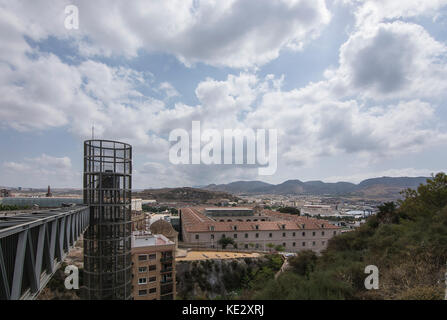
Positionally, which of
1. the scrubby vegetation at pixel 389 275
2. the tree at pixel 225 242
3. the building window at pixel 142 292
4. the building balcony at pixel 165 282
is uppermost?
the scrubby vegetation at pixel 389 275

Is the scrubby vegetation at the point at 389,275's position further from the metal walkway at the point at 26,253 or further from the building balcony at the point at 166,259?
the building balcony at the point at 166,259

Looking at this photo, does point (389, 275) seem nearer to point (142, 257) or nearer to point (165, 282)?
point (142, 257)

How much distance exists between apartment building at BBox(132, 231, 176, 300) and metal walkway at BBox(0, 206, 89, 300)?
17558mm

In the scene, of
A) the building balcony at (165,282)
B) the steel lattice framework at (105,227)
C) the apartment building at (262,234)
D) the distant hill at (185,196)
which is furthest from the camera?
the distant hill at (185,196)

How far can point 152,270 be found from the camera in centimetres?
2611

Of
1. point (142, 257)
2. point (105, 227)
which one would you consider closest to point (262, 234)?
point (142, 257)

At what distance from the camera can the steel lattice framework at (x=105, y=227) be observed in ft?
45.5

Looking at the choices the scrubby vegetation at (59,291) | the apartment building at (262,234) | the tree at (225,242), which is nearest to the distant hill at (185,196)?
the apartment building at (262,234)

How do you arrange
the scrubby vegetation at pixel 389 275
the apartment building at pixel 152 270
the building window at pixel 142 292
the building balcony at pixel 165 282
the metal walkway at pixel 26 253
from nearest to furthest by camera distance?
the metal walkway at pixel 26 253, the scrubby vegetation at pixel 389 275, the building window at pixel 142 292, the apartment building at pixel 152 270, the building balcony at pixel 165 282

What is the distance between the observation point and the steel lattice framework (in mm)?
13883

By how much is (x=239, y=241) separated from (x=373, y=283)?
3564 centimetres

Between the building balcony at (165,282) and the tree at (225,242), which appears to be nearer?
the building balcony at (165,282)

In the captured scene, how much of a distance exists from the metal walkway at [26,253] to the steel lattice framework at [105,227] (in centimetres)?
430
